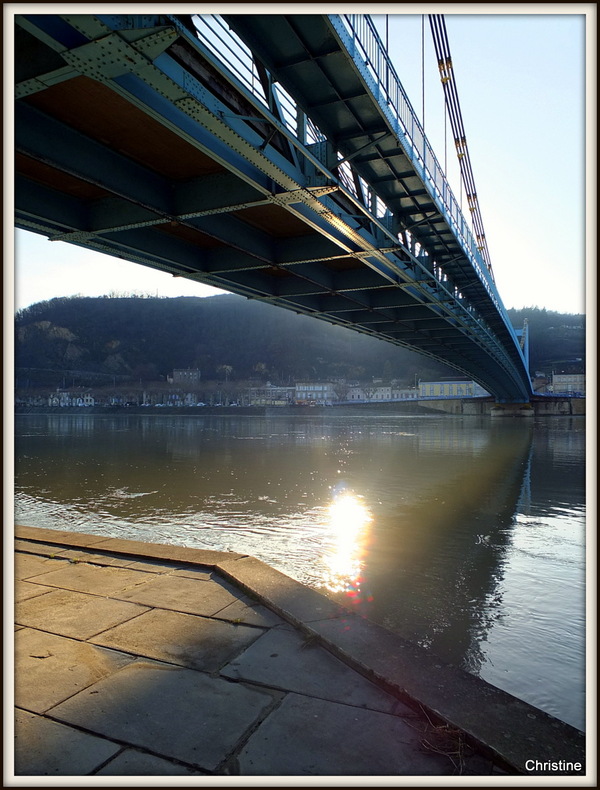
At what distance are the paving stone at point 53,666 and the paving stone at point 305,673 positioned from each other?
934 millimetres

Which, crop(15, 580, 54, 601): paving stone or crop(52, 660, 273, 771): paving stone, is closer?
crop(52, 660, 273, 771): paving stone

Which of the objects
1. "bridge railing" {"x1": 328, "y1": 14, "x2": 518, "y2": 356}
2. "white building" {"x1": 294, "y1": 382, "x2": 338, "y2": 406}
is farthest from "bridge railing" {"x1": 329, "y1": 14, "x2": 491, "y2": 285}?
"white building" {"x1": 294, "y1": 382, "x2": 338, "y2": 406}

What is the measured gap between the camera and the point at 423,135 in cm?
1188

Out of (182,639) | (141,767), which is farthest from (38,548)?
(141,767)

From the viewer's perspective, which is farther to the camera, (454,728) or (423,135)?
(423,135)

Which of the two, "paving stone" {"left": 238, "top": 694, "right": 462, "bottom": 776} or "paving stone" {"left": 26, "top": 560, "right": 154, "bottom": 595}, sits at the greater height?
"paving stone" {"left": 238, "top": 694, "right": 462, "bottom": 776}

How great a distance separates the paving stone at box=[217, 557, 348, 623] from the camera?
4520 mm

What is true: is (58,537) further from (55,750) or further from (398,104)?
(398,104)

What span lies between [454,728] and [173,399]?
181578 mm

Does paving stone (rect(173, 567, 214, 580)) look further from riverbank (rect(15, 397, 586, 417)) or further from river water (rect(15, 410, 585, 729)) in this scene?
riverbank (rect(15, 397, 586, 417))

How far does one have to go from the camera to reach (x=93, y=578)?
570 cm

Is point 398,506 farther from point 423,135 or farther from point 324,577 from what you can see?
point 423,135

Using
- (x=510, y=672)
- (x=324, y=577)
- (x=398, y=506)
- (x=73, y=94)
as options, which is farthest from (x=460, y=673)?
(x=398, y=506)

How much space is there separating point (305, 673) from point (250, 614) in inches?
45.2
